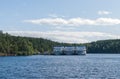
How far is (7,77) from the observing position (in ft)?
228

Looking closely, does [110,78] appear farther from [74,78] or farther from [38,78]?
[38,78]

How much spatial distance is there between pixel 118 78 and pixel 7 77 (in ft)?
68.7

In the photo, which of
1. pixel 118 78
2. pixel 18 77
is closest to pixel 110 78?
pixel 118 78

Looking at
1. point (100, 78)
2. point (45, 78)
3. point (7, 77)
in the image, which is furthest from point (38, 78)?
point (100, 78)

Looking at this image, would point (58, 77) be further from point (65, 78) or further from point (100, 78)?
point (100, 78)

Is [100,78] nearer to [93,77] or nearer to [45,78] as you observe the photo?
[93,77]

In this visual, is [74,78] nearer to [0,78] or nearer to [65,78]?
[65,78]

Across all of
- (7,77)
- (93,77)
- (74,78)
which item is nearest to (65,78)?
(74,78)

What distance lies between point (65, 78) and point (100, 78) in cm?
653

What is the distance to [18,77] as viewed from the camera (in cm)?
6950

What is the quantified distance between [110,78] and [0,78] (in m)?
20.4

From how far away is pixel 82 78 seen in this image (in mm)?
67375

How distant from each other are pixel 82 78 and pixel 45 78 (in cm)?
682

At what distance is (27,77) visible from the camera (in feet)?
228
